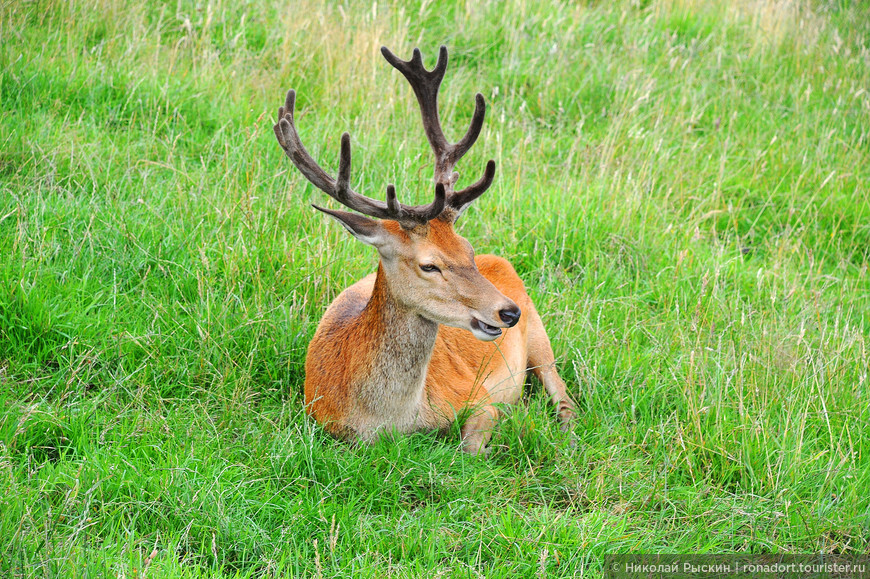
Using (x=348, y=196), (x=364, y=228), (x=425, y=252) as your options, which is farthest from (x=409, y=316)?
(x=348, y=196)

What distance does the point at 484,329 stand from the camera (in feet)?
11.5

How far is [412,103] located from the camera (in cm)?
633

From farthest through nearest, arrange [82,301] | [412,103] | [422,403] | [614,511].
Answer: [412,103]
[82,301]
[422,403]
[614,511]

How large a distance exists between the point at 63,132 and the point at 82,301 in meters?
1.67

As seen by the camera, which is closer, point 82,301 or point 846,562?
point 846,562

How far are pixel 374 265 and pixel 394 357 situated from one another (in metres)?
1.42

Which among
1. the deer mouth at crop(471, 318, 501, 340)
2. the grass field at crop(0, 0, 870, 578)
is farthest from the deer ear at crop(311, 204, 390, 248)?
the grass field at crop(0, 0, 870, 578)

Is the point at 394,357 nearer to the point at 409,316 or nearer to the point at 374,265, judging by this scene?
the point at 409,316

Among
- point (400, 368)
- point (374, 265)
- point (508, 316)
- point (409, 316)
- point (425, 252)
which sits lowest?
point (374, 265)

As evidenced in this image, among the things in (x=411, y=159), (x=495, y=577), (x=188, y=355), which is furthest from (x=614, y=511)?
(x=411, y=159)

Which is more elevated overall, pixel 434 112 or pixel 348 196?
pixel 434 112

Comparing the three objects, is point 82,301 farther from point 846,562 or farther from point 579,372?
point 846,562

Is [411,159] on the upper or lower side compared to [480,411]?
upper

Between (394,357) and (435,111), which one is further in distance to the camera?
(435,111)
